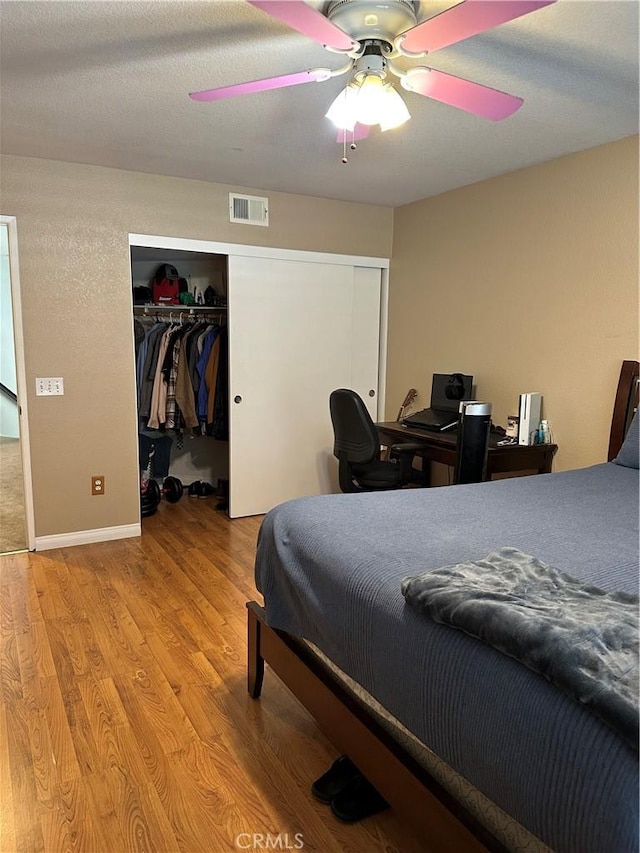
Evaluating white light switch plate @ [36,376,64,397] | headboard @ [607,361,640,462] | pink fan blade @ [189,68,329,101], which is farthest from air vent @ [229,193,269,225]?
headboard @ [607,361,640,462]

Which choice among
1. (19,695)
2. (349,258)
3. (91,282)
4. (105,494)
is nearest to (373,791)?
(19,695)

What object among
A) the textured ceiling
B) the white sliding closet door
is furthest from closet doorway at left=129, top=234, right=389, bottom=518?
the textured ceiling

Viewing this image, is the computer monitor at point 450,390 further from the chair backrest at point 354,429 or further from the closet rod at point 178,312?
the closet rod at point 178,312

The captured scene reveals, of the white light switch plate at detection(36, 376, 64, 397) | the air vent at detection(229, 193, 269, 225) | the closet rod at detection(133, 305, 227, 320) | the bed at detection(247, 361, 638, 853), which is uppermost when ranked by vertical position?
the air vent at detection(229, 193, 269, 225)

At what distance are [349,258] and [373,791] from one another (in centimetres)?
367

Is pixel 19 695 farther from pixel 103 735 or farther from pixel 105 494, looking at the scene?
pixel 105 494

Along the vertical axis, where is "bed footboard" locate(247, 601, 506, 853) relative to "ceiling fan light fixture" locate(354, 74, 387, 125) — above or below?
below

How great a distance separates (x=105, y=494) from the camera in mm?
3795

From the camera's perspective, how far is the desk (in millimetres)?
3219

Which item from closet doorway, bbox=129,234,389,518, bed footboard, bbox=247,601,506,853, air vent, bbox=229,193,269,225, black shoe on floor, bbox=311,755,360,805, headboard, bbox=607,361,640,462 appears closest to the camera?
bed footboard, bbox=247,601,506,853

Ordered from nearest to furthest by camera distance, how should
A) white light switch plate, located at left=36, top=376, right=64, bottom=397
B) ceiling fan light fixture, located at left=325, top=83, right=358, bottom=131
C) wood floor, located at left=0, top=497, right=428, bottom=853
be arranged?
1. wood floor, located at left=0, top=497, right=428, bottom=853
2. ceiling fan light fixture, located at left=325, top=83, right=358, bottom=131
3. white light switch plate, located at left=36, top=376, right=64, bottom=397

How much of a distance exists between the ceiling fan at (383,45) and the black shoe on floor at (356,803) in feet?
6.80

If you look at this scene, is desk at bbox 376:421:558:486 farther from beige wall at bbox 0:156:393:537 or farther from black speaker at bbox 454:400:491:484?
beige wall at bbox 0:156:393:537

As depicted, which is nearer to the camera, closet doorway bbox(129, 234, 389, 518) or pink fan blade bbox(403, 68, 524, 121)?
pink fan blade bbox(403, 68, 524, 121)
